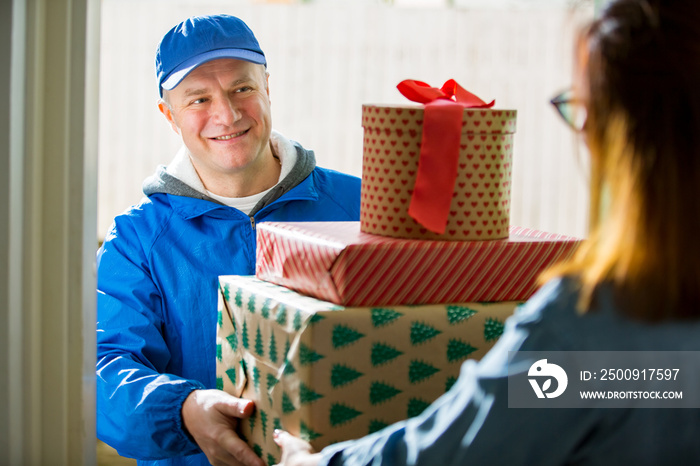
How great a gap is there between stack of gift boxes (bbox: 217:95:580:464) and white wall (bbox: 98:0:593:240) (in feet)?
11.3

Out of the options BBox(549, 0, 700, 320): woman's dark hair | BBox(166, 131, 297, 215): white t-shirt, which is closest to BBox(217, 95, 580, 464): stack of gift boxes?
BBox(549, 0, 700, 320): woman's dark hair

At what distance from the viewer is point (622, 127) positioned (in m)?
0.62

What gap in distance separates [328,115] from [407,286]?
367 centimetres

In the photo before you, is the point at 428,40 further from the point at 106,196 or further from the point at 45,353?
the point at 45,353

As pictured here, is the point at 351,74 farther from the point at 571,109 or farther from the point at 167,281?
the point at 571,109

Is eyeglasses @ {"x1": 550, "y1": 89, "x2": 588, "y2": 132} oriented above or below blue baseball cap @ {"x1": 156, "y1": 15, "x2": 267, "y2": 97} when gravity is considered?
below

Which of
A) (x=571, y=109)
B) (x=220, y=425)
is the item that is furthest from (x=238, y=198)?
(x=571, y=109)

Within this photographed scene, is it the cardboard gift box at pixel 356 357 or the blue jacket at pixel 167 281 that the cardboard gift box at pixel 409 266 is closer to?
the cardboard gift box at pixel 356 357

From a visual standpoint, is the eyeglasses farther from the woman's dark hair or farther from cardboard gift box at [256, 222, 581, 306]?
cardboard gift box at [256, 222, 581, 306]

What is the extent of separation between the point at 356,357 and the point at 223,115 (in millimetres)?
838

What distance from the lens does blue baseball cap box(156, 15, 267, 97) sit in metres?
1.54

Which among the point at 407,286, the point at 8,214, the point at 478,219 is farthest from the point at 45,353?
the point at 478,219

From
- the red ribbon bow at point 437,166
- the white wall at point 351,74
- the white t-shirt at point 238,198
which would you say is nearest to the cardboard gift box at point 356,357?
the red ribbon bow at point 437,166

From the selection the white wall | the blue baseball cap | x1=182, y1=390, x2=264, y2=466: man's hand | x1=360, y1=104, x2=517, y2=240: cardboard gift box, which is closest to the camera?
x1=360, y1=104, x2=517, y2=240: cardboard gift box
